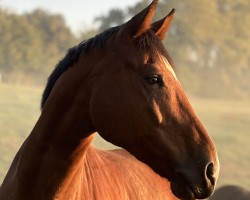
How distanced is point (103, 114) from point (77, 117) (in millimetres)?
215

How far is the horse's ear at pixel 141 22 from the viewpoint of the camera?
286 centimetres

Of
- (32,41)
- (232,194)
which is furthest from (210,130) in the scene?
(232,194)

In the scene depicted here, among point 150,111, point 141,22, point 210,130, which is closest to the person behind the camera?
point 150,111

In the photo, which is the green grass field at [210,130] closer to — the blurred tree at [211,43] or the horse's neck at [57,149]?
the horse's neck at [57,149]

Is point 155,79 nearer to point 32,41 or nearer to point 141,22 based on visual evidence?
point 141,22

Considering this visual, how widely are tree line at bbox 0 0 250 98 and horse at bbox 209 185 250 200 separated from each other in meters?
31.7

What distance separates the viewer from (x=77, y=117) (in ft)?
10.1

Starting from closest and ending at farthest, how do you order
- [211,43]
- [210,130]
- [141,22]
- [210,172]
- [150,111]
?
[210,172] → [150,111] → [141,22] → [210,130] → [211,43]

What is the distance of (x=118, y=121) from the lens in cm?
291

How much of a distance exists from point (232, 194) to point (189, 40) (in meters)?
41.6

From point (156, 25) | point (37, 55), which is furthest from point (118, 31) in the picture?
point (37, 55)

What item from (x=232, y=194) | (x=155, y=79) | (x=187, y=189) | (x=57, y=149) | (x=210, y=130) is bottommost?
(x=210, y=130)

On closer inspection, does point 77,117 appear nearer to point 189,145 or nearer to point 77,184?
point 77,184

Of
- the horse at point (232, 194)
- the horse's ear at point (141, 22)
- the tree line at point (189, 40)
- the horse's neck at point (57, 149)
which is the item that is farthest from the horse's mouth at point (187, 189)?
the tree line at point (189, 40)
